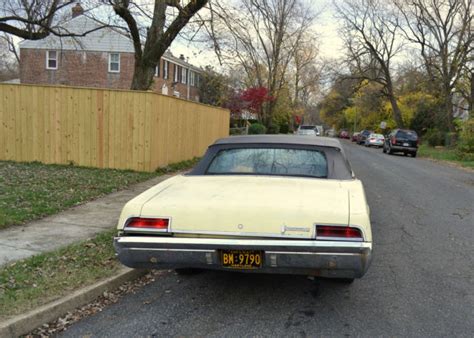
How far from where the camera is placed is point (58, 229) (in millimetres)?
6480

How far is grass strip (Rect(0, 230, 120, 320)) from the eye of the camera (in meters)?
3.98

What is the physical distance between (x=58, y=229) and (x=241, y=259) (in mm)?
3761

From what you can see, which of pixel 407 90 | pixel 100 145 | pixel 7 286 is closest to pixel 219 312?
pixel 7 286

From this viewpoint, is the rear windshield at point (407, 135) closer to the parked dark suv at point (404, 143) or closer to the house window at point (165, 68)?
the parked dark suv at point (404, 143)

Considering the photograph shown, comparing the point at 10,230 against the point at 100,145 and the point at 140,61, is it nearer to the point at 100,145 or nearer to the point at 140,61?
the point at 100,145

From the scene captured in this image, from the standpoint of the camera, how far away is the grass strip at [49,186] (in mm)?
7309

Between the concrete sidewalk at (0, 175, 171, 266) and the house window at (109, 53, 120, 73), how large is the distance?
97.3ft

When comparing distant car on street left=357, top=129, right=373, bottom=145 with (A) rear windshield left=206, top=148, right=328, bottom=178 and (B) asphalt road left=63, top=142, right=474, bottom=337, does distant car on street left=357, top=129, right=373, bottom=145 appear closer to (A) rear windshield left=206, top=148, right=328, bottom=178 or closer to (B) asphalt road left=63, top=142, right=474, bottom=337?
(B) asphalt road left=63, top=142, right=474, bottom=337

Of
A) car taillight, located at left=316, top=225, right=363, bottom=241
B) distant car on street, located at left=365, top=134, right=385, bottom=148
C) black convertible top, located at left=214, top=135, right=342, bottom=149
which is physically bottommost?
distant car on street, located at left=365, top=134, right=385, bottom=148

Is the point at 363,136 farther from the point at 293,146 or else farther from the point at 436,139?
the point at 293,146

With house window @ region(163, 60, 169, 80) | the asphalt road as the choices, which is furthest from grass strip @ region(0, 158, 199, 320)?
house window @ region(163, 60, 169, 80)

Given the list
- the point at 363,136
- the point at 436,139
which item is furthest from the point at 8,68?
the point at 436,139

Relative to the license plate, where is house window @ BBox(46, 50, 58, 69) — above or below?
above

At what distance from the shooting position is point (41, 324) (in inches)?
149
